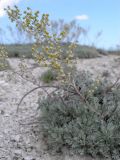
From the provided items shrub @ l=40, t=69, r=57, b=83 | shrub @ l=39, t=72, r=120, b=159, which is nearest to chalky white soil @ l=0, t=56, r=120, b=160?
shrub @ l=39, t=72, r=120, b=159

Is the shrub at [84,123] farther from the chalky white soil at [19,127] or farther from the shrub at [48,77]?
the shrub at [48,77]

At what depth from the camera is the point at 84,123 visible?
4.13 meters

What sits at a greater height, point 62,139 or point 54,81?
point 54,81

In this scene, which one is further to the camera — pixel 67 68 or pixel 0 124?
pixel 0 124

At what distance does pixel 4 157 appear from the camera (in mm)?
4137

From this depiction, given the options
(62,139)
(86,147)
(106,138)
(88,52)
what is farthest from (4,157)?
(88,52)

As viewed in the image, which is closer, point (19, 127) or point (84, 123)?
point (84, 123)

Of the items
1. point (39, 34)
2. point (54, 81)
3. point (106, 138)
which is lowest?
point (106, 138)

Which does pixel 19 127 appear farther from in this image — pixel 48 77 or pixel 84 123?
pixel 48 77

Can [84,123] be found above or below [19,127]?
above

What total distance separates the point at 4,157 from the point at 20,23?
5.50 feet

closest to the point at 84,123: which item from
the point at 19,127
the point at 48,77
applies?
the point at 19,127

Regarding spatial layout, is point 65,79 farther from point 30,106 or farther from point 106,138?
point 30,106

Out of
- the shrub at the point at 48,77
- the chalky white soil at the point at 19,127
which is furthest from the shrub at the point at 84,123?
the shrub at the point at 48,77
